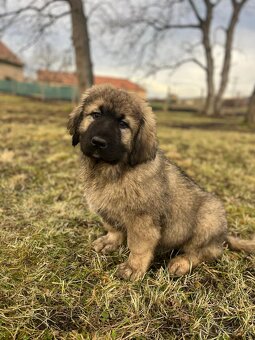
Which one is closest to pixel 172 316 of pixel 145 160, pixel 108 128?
pixel 145 160

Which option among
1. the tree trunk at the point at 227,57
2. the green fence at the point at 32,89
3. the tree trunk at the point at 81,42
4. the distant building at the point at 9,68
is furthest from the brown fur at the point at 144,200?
the distant building at the point at 9,68

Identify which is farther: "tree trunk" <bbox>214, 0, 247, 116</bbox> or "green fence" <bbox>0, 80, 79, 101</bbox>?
"green fence" <bbox>0, 80, 79, 101</bbox>

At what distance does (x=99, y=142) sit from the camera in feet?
8.44

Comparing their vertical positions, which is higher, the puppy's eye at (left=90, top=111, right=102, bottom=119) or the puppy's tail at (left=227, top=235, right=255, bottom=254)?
the puppy's eye at (left=90, top=111, right=102, bottom=119)

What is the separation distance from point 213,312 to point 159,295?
377mm

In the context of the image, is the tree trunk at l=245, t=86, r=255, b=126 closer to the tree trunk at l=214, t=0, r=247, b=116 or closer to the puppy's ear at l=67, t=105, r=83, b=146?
the tree trunk at l=214, t=0, r=247, b=116

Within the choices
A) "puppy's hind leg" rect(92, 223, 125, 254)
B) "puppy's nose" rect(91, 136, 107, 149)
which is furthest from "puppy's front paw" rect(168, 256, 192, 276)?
"puppy's nose" rect(91, 136, 107, 149)

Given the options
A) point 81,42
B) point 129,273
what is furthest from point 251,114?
point 129,273

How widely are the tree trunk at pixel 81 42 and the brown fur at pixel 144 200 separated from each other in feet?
42.1

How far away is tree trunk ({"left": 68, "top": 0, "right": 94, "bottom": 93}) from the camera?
15.0 metres

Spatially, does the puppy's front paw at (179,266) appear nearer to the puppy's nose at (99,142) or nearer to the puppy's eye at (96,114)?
the puppy's nose at (99,142)

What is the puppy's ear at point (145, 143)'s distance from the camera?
9.14ft

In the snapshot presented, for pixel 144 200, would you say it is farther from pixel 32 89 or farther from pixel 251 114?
pixel 32 89

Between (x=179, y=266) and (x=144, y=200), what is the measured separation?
2.13ft
